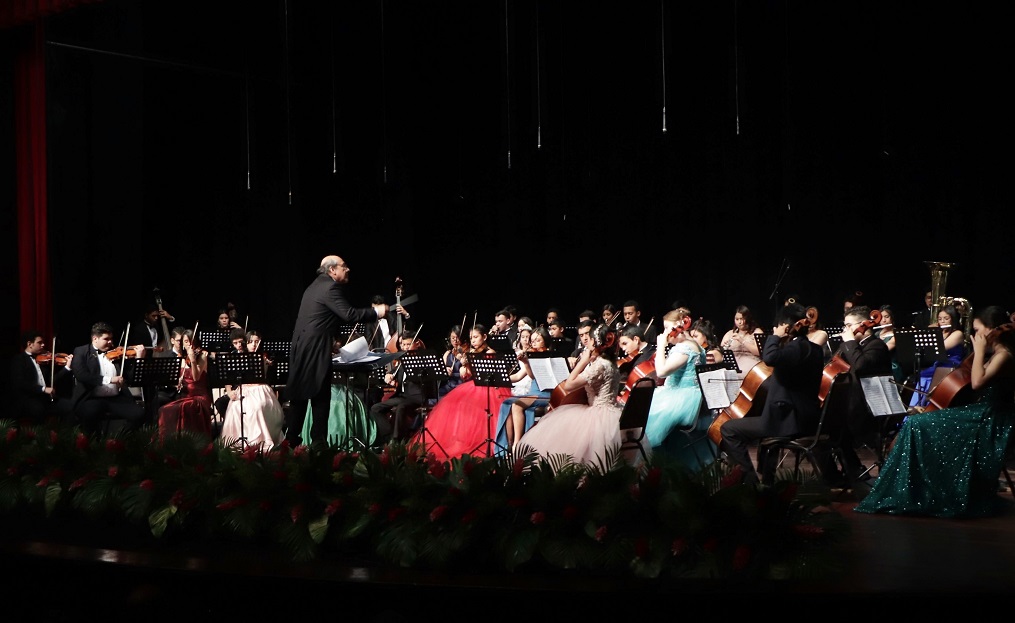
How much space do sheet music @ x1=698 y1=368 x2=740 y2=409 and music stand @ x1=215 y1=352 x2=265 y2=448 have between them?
3060 mm

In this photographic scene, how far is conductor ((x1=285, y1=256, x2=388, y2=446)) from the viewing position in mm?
6719

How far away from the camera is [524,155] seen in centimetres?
1423

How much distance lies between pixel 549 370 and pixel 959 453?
253 cm

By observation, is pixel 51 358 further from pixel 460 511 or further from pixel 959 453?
pixel 959 453

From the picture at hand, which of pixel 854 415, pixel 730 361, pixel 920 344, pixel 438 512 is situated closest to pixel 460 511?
pixel 438 512

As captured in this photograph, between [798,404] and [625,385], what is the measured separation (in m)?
1.84

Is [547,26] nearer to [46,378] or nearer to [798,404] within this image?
[46,378]

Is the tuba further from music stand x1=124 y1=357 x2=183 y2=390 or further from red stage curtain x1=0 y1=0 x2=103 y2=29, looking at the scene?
red stage curtain x1=0 y1=0 x2=103 y2=29

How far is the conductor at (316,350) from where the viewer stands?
6.72 metres

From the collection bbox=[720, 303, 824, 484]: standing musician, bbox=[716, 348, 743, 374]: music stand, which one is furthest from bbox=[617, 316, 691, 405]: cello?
bbox=[720, 303, 824, 484]: standing musician

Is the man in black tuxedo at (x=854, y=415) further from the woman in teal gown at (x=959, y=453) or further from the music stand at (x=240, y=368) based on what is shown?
the music stand at (x=240, y=368)

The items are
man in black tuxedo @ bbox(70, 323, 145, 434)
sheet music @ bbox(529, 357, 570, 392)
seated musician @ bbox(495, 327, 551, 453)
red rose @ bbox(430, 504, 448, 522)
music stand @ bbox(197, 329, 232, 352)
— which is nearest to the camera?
red rose @ bbox(430, 504, 448, 522)

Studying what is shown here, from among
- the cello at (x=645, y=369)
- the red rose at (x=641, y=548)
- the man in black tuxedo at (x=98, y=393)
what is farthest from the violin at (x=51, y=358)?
the red rose at (x=641, y=548)

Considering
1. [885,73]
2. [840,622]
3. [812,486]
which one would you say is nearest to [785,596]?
[840,622]
